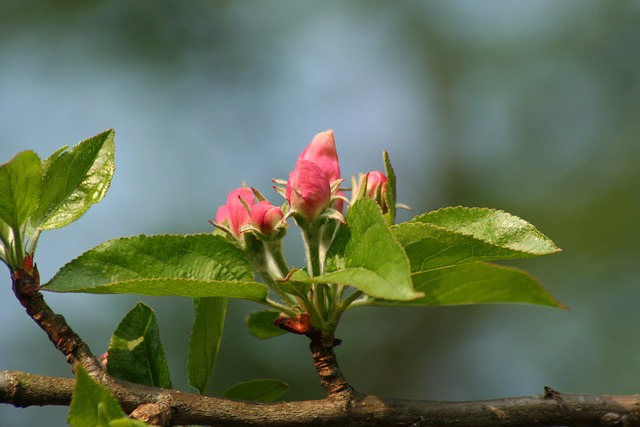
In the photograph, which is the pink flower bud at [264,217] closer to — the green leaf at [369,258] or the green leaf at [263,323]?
the green leaf at [369,258]

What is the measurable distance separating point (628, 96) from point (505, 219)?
242 inches

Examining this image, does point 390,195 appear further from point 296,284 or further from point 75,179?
point 75,179

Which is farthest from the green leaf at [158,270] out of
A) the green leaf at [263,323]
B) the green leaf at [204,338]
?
the green leaf at [263,323]

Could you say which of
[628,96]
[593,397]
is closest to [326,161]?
[593,397]

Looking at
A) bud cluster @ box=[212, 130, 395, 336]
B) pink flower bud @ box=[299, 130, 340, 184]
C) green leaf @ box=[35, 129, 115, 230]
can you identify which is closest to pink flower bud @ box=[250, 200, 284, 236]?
bud cluster @ box=[212, 130, 395, 336]

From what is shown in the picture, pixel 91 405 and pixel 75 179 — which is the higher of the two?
pixel 75 179

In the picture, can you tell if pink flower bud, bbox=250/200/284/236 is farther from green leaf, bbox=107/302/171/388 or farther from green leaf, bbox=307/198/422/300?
green leaf, bbox=107/302/171/388

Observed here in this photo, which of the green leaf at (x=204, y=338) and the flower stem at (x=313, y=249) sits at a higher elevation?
the flower stem at (x=313, y=249)

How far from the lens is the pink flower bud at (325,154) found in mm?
1183

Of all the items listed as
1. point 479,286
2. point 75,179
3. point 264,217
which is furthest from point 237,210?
point 479,286

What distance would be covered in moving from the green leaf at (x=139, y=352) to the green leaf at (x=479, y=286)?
1.32 ft

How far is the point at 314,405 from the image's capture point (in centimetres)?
107

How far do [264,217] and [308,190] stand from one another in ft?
0.27

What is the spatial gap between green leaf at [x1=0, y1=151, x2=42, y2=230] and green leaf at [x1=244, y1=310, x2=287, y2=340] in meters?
0.45
